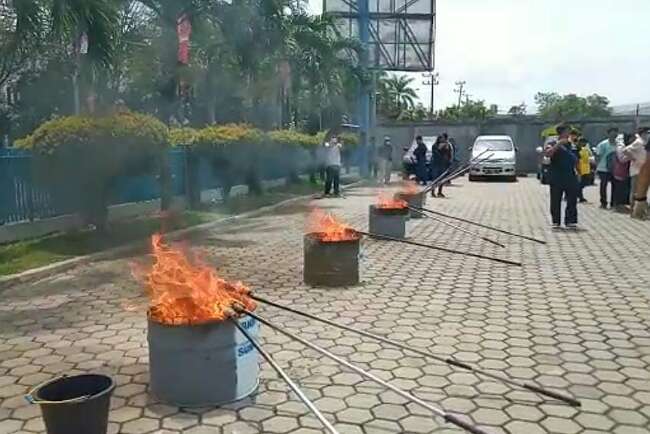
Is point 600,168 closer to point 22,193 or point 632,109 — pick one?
point 22,193

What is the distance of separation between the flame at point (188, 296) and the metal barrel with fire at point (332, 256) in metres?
2.70

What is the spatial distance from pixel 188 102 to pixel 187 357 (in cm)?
1762

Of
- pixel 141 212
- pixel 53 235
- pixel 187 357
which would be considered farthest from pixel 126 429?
pixel 141 212

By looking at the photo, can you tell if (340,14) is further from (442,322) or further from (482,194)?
(442,322)

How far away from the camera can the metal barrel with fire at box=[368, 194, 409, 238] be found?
9172 millimetres

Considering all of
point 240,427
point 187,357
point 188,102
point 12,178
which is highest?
point 188,102

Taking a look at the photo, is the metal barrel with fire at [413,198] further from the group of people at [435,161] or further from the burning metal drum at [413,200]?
the group of people at [435,161]

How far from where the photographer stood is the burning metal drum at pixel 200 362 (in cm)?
353

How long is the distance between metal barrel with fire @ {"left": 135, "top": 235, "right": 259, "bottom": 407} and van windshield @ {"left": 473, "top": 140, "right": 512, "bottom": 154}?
23.9 metres

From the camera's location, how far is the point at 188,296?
356 centimetres

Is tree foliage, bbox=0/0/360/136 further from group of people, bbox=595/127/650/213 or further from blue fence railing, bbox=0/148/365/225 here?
group of people, bbox=595/127/650/213

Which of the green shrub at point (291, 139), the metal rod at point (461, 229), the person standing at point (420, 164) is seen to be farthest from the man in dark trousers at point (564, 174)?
the person standing at point (420, 164)

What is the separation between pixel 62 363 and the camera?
450cm

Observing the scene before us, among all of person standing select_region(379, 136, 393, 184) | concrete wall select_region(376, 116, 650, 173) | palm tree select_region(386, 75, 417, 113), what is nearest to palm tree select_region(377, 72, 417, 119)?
palm tree select_region(386, 75, 417, 113)
